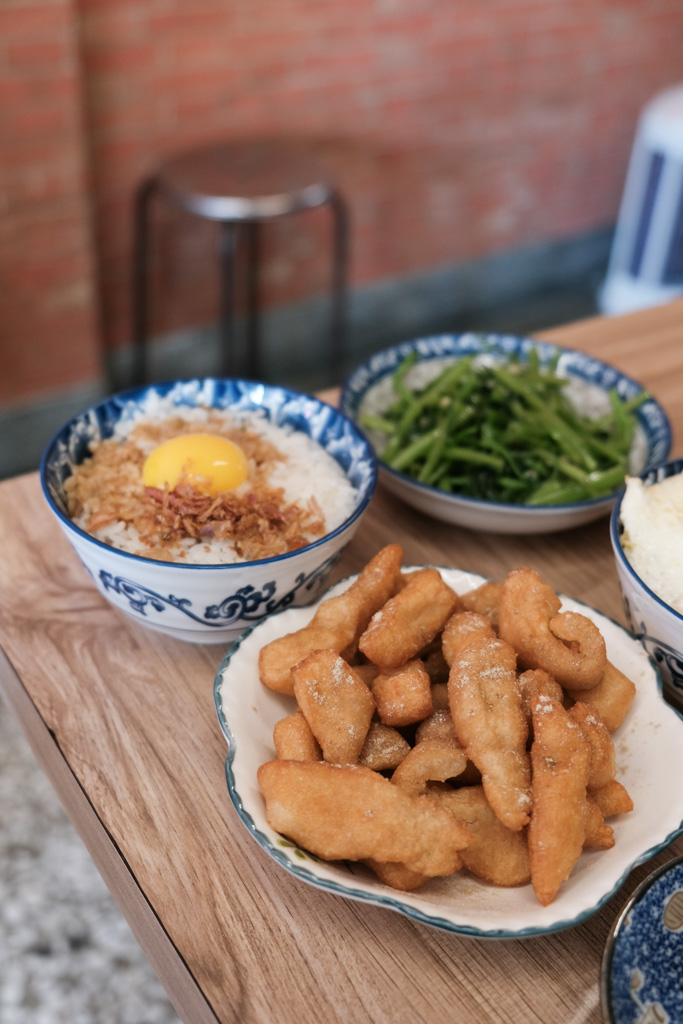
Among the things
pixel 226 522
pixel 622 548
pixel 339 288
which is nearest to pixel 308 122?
pixel 339 288

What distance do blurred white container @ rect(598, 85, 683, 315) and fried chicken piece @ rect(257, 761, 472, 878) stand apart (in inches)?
150

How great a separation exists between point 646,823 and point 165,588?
0.61 metres

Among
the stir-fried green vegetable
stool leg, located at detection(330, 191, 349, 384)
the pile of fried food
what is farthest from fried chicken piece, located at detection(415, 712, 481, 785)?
stool leg, located at detection(330, 191, 349, 384)

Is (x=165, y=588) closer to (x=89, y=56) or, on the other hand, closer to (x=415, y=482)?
(x=415, y=482)

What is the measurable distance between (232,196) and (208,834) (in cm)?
248

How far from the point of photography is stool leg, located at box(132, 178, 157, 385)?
11.3 feet

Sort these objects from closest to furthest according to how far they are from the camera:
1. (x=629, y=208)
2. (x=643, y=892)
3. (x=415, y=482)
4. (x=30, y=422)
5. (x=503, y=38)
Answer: (x=643, y=892) < (x=415, y=482) < (x=30, y=422) < (x=503, y=38) < (x=629, y=208)

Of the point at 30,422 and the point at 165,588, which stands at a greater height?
the point at 165,588

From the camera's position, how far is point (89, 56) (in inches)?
122

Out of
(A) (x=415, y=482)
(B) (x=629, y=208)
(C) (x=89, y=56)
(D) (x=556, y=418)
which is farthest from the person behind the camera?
(B) (x=629, y=208)

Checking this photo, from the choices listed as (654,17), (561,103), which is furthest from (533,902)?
(654,17)

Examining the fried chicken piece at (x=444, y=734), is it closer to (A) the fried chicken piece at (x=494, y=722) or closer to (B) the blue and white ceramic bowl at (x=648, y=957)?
(A) the fried chicken piece at (x=494, y=722)

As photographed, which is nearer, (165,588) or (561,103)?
(165,588)

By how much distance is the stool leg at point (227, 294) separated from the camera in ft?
10.6
